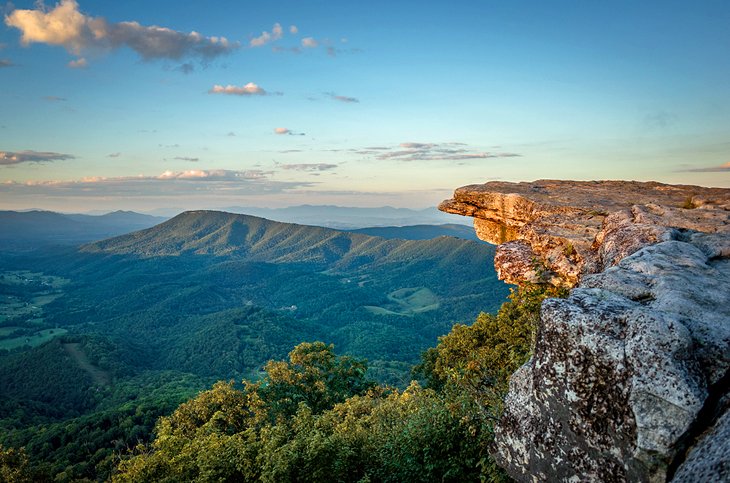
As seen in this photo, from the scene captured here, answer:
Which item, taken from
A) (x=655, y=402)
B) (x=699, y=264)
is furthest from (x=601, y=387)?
(x=699, y=264)

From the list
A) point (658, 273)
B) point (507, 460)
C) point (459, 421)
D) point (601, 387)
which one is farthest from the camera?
point (459, 421)

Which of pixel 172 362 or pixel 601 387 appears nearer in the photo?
pixel 601 387

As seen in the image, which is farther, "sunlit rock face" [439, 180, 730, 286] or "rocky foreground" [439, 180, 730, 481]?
"sunlit rock face" [439, 180, 730, 286]

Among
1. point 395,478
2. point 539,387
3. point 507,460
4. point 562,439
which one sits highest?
point 539,387

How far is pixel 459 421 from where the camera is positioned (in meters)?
12.4

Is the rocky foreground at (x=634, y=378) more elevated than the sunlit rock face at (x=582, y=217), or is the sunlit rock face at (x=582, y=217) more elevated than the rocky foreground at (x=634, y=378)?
the sunlit rock face at (x=582, y=217)

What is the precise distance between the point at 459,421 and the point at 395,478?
2.79m

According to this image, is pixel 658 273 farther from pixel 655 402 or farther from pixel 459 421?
pixel 459 421

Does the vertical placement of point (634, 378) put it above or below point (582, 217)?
below

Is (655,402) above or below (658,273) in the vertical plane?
below

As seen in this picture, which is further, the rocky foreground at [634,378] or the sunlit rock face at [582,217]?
the sunlit rock face at [582,217]

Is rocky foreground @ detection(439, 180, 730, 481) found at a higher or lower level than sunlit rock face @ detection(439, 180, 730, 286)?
lower

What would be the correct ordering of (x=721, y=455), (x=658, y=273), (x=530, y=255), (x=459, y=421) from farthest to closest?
(x=530, y=255) → (x=459, y=421) → (x=658, y=273) → (x=721, y=455)

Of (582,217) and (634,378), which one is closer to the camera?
(634,378)
